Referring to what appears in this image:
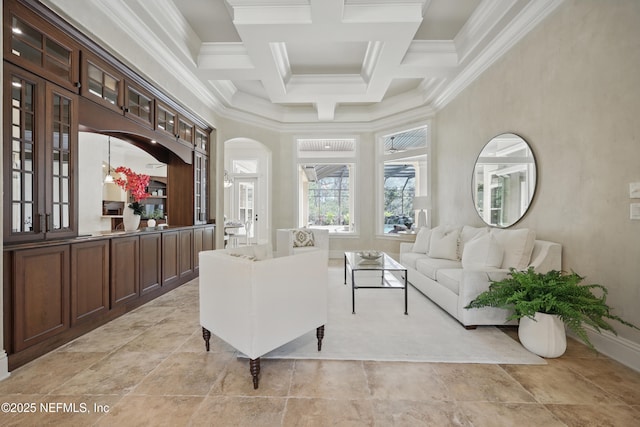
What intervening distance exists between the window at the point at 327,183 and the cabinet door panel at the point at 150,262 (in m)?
3.45

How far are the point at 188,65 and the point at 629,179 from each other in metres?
4.86

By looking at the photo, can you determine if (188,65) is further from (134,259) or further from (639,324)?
(639,324)

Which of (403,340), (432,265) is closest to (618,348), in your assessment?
(403,340)

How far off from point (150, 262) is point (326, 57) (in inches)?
150

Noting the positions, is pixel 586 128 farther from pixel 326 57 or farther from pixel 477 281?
pixel 326 57

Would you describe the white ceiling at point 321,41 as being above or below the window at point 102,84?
above

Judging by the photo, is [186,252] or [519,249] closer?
[519,249]

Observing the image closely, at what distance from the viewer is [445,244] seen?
391cm

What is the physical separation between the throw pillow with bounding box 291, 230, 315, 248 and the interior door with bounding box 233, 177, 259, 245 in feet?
10.5

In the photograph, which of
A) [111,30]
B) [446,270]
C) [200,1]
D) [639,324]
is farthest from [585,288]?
[111,30]

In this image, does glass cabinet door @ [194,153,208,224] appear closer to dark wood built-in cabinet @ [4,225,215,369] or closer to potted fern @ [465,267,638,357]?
dark wood built-in cabinet @ [4,225,215,369]

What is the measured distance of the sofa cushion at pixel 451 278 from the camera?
9.20 feet

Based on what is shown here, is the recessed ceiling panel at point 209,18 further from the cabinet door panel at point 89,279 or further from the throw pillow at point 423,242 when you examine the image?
the throw pillow at point 423,242

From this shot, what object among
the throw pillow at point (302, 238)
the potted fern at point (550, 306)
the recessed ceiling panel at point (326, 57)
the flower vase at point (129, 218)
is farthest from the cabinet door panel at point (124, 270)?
the potted fern at point (550, 306)
